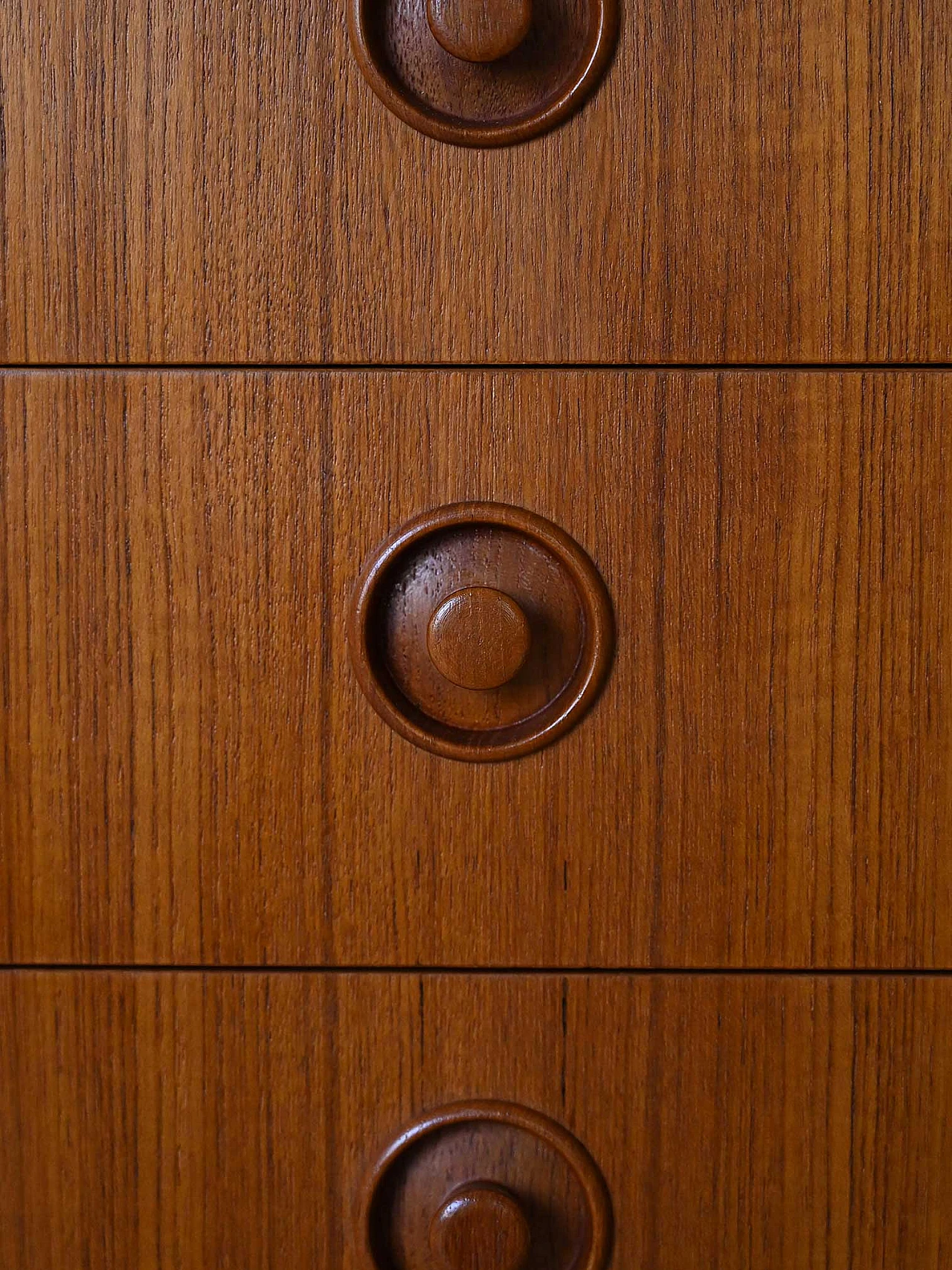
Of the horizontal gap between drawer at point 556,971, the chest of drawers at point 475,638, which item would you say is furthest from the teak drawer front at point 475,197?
the horizontal gap between drawer at point 556,971

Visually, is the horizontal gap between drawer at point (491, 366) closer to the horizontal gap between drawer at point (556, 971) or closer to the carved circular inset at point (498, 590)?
the carved circular inset at point (498, 590)

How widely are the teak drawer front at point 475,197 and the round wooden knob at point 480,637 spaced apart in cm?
7

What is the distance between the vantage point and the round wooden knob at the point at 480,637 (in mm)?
278

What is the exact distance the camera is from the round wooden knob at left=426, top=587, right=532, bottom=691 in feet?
0.91

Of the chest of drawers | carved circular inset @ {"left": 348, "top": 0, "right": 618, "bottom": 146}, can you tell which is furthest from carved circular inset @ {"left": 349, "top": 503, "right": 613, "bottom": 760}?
carved circular inset @ {"left": 348, "top": 0, "right": 618, "bottom": 146}

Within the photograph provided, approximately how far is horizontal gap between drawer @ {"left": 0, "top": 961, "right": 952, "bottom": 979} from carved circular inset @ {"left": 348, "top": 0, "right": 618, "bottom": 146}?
0.24 metres

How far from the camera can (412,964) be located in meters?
0.30

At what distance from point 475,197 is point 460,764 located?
0.16 meters

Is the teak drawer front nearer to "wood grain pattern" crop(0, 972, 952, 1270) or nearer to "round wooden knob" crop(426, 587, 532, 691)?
"round wooden knob" crop(426, 587, 532, 691)

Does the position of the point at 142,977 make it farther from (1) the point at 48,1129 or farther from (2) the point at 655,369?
(2) the point at 655,369

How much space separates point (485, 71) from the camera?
285 millimetres

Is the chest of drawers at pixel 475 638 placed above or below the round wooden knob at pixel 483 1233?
above

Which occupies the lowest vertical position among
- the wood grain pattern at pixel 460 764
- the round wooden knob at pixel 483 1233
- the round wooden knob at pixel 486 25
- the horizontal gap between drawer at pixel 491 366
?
the round wooden knob at pixel 483 1233

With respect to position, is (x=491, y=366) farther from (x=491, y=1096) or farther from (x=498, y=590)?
(x=491, y=1096)
